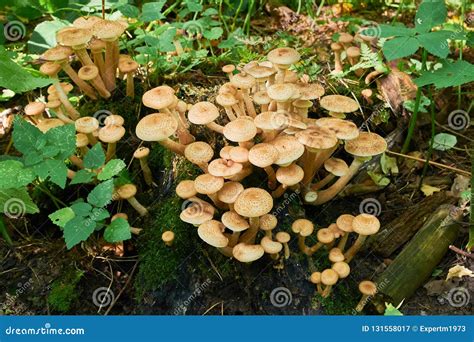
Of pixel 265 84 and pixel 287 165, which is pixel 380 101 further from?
pixel 287 165

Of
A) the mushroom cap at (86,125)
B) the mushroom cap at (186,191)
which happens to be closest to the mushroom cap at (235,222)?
the mushroom cap at (186,191)

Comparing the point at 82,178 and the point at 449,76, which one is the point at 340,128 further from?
the point at 82,178

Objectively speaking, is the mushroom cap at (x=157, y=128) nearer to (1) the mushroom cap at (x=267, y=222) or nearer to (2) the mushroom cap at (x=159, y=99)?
(2) the mushroom cap at (x=159, y=99)

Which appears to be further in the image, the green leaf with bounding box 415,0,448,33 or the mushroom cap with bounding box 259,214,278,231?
the green leaf with bounding box 415,0,448,33

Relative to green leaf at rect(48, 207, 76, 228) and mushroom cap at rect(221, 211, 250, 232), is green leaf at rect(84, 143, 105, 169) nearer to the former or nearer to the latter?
green leaf at rect(48, 207, 76, 228)

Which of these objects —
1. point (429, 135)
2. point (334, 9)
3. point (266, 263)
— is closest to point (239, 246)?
point (266, 263)

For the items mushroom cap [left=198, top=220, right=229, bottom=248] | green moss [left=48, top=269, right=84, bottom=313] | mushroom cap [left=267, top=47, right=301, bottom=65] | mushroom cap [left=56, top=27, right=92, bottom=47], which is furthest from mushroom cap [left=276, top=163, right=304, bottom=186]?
mushroom cap [left=56, top=27, right=92, bottom=47]
